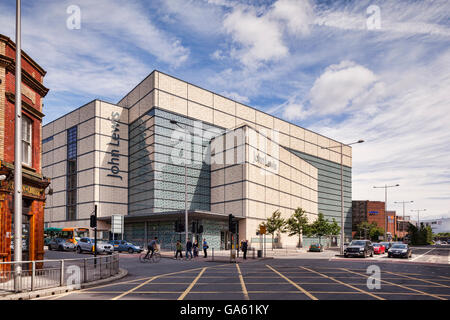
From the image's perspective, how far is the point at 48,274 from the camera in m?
13.0

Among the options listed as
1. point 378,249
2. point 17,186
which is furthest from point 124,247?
point 17,186

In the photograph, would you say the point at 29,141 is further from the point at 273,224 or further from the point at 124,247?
the point at 273,224

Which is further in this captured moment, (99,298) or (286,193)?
(286,193)

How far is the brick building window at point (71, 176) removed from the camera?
66562 mm

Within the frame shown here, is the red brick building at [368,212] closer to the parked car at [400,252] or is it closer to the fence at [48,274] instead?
the parked car at [400,252]

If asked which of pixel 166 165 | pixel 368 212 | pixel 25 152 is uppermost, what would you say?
pixel 166 165

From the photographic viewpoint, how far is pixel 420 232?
97.4 meters

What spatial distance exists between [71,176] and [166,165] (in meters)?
19.8

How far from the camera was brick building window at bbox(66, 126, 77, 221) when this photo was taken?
66.6m

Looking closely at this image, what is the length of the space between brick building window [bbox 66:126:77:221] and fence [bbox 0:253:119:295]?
54.2 meters

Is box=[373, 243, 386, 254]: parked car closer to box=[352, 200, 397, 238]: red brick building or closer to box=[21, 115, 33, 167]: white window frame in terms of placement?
box=[21, 115, 33, 167]: white window frame
